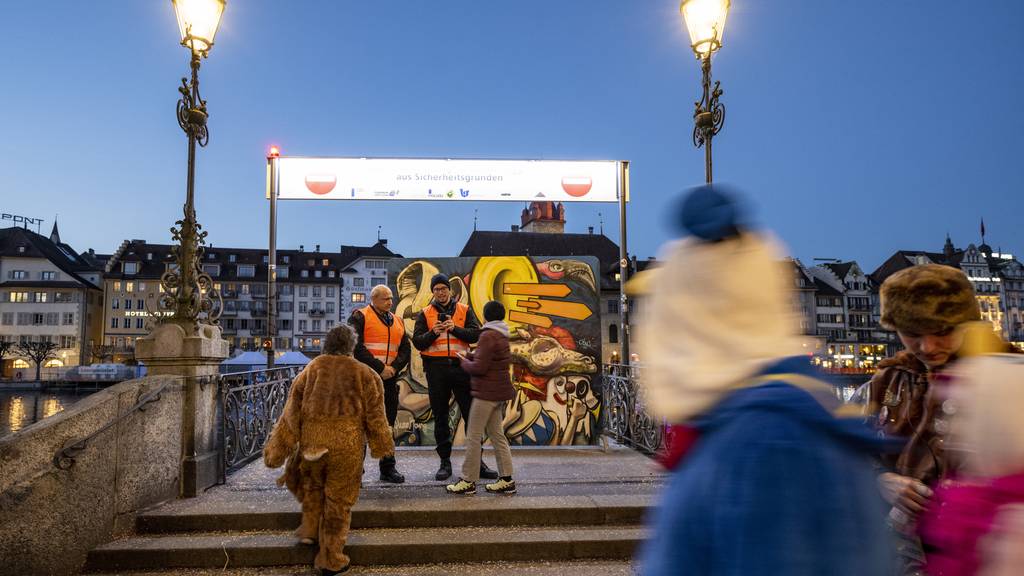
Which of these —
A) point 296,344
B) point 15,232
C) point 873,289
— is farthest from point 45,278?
point 873,289

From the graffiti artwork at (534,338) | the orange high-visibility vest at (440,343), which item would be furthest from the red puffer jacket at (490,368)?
the graffiti artwork at (534,338)

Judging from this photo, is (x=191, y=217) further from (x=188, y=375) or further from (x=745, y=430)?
(x=745, y=430)

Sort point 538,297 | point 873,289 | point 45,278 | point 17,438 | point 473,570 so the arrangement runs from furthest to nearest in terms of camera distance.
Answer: point 873,289 → point 45,278 → point 538,297 → point 473,570 → point 17,438

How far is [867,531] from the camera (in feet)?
4.75

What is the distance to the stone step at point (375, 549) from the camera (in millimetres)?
5094

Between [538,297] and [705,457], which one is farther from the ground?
[538,297]

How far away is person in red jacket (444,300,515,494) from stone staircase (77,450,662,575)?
0.22m

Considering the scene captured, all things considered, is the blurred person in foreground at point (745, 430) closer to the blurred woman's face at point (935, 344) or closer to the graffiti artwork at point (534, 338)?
the blurred woman's face at point (935, 344)

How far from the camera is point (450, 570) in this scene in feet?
16.6

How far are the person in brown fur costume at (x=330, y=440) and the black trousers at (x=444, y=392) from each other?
188 centimetres

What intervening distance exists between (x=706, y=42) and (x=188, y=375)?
616 centimetres

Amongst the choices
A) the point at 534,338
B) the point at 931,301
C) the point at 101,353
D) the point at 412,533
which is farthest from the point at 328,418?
the point at 101,353

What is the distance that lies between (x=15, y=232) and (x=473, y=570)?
92.9m

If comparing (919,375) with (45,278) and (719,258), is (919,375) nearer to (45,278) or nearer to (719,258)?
(719,258)
